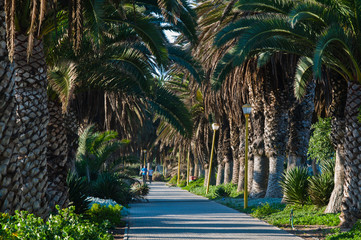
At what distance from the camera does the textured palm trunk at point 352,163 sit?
11.9 m

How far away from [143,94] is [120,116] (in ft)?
35.8

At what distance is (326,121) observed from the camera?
72.3 ft

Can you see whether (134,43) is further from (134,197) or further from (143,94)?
(134,197)

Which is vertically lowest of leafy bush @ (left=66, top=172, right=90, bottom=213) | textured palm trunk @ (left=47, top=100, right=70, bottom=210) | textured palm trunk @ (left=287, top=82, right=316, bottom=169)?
leafy bush @ (left=66, top=172, right=90, bottom=213)

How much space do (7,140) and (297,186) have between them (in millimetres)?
12049

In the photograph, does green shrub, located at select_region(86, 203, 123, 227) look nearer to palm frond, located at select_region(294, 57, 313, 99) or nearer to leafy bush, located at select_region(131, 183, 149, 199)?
palm frond, located at select_region(294, 57, 313, 99)

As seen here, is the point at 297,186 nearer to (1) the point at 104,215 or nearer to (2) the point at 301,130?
(2) the point at 301,130

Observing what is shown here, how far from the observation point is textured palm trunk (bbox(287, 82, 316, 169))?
61.2 ft

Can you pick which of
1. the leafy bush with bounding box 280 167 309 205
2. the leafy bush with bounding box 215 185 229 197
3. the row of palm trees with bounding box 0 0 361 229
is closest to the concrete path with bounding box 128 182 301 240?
the leafy bush with bounding box 280 167 309 205

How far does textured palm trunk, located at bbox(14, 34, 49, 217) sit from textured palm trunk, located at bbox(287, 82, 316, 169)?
1124cm

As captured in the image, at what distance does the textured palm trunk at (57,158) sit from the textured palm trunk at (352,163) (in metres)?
6.83

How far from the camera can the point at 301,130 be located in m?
18.7

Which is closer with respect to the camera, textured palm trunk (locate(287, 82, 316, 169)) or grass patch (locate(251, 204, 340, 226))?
grass patch (locate(251, 204, 340, 226))

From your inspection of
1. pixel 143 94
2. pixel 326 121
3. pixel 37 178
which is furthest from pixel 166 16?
pixel 326 121
